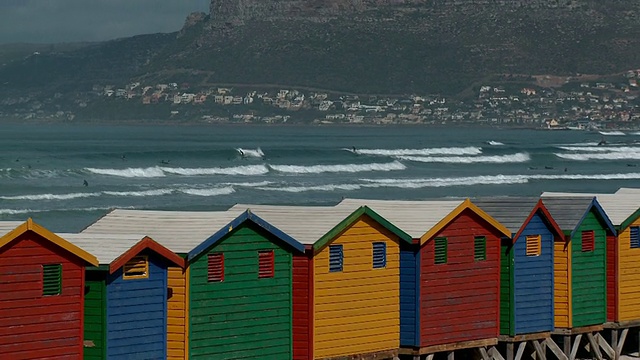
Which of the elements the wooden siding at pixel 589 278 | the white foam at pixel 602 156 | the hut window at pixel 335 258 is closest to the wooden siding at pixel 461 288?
the hut window at pixel 335 258

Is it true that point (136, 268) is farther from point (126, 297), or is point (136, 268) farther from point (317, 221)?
point (317, 221)

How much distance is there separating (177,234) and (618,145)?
16778cm

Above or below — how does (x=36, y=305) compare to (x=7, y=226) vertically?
below

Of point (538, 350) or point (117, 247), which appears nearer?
point (117, 247)

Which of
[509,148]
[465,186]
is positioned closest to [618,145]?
[509,148]

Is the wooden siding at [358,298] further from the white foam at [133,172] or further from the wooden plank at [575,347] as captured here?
the white foam at [133,172]

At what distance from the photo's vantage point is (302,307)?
2305 centimetres

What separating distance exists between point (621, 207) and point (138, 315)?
420 inches

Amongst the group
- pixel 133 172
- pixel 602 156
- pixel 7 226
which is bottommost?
pixel 7 226

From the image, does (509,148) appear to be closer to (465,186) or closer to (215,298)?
(465,186)

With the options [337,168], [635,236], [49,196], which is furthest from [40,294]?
[337,168]

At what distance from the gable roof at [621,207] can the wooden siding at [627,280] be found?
18 centimetres

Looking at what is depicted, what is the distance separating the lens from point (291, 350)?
74.8ft

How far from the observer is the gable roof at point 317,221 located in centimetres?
2323
